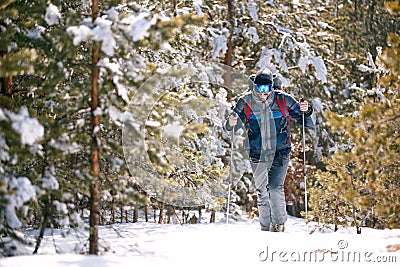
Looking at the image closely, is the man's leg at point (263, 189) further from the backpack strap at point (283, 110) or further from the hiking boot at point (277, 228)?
the backpack strap at point (283, 110)

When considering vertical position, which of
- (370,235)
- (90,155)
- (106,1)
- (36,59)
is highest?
(106,1)

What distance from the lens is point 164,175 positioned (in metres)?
8.70

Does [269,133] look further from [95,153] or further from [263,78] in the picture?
[95,153]

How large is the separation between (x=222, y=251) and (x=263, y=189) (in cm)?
→ 268

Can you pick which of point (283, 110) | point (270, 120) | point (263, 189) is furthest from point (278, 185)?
point (283, 110)

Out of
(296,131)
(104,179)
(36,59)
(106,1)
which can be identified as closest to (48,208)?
(104,179)

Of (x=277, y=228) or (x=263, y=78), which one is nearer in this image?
(x=263, y=78)

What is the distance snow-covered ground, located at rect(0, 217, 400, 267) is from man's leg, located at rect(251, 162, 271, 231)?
155cm

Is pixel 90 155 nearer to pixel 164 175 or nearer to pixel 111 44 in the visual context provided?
pixel 111 44

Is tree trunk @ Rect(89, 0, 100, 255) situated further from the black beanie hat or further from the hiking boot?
the hiking boot

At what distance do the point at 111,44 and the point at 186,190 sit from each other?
564cm

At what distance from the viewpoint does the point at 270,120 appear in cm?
758

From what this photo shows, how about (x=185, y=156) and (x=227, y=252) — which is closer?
(x=227, y=252)

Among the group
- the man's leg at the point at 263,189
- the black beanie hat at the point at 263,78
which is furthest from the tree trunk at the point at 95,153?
the man's leg at the point at 263,189
